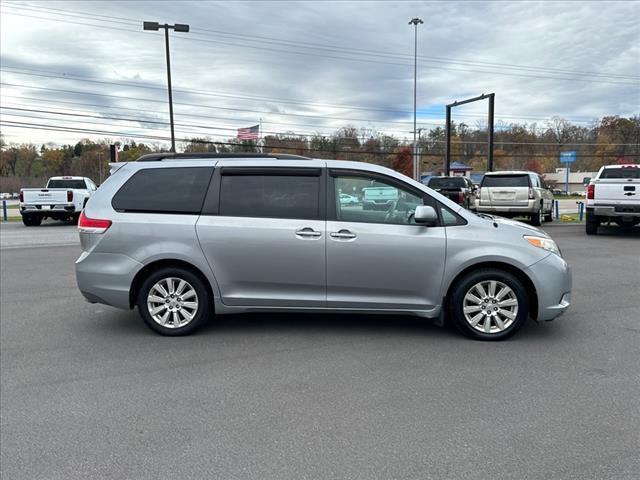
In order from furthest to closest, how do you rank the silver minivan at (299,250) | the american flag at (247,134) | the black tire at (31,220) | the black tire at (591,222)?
the american flag at (247,134)
the black tire at (31,220)
the black tire at (591,222)
the silver minivan at (299,250)

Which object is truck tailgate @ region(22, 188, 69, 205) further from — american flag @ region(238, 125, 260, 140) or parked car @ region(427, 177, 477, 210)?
american flag @ region(238, 125, 260, 140)

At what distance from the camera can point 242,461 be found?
293 cm

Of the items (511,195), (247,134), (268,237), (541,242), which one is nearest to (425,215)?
(541,242)

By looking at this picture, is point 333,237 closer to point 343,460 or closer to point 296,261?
point 296,261

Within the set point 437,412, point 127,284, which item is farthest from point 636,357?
point 127,284

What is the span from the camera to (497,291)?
499 cm

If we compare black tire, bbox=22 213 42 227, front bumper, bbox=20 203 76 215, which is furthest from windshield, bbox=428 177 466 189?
black tire, bbox=22 213 42 227

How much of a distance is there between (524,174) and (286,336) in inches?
552

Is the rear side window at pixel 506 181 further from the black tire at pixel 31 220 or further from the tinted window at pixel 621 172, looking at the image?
the black tire at pixel 31 220

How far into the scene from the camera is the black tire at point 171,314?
520 centimetres

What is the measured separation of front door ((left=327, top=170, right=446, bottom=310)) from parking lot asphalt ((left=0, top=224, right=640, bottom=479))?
44 centimetres

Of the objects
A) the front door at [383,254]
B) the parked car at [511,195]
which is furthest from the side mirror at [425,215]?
the parked car at [511,195]

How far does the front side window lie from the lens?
506cm

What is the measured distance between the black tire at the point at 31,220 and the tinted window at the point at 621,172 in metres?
20.4
